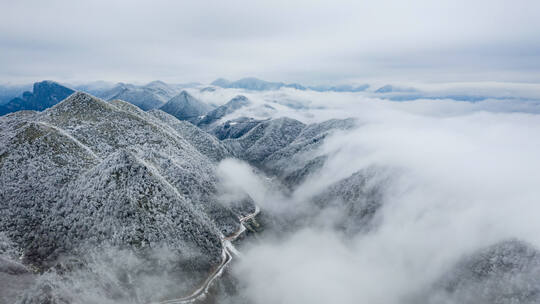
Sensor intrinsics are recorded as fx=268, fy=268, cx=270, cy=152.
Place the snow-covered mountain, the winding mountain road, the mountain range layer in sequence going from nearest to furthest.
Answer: the mountain range layer < the winding mountain road < the snow-covered mountain

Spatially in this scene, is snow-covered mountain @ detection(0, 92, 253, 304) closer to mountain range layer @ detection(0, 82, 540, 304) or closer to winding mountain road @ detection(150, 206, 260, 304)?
mountain range layer @ detection(0, 82, 540, 304)

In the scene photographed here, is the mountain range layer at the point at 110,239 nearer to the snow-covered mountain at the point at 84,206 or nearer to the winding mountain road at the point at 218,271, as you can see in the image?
the snow-covered mountain at the point at 84,206

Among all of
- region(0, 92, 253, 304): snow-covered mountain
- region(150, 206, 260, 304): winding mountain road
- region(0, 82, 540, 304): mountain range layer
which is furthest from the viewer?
region(0, 92, 253, 304): snow-covered mountain

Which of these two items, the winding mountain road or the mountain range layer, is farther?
the winding mountain road

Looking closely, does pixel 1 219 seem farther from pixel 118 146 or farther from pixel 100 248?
pixel 118 146

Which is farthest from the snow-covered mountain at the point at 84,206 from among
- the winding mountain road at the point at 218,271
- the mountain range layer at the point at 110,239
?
the winding mountain road at the point at 218,271

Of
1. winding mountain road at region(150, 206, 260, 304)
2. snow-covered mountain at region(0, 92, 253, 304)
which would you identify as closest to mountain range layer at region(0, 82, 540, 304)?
snow-covered mountain at region(0, 92, 253, 304)

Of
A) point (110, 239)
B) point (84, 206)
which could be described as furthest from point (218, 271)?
point (84, 206)

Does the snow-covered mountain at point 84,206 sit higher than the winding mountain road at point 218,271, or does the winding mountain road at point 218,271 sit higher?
the snow-covered mountain at point 84,206

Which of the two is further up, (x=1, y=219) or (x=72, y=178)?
(x=72, y=178)

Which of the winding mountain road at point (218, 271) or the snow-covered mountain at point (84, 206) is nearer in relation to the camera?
the winding mountain road at point (218, 271)

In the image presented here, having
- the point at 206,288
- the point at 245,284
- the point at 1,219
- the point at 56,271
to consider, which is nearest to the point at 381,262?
the point at 245,284
